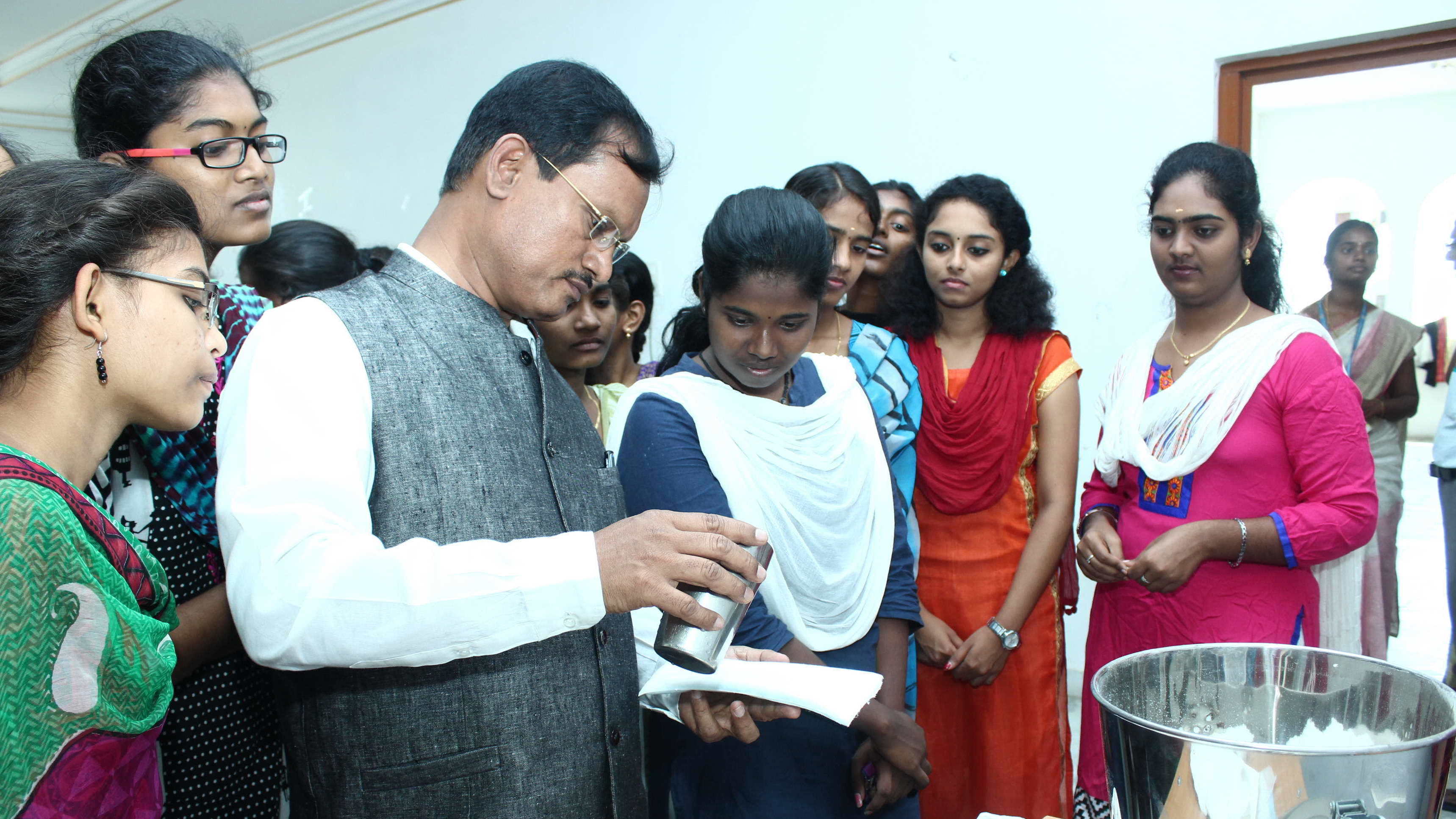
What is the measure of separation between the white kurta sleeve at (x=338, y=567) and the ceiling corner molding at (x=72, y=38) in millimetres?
5174

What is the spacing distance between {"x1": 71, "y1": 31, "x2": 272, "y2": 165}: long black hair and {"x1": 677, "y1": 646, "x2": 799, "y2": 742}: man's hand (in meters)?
1.23

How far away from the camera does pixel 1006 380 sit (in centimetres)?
222

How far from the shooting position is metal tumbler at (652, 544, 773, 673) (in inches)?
37.6

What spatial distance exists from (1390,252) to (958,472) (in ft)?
5.49

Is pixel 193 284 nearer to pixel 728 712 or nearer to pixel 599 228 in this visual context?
pixel 599 228

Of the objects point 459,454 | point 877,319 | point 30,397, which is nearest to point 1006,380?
point 877,319

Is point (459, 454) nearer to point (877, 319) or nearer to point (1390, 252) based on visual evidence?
point (877, 319)

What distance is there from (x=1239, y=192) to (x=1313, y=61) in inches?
47.1

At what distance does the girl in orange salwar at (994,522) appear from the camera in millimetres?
2137

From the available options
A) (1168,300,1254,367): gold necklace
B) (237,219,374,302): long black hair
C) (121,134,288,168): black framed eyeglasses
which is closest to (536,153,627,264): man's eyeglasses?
(121,134,288,168): black framed eyeglasses

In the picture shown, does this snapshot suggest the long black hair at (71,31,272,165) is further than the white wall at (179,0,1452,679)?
No

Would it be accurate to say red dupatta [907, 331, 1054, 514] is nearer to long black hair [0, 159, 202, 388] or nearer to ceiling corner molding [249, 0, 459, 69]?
long black hair [0, 159, 202, 388]

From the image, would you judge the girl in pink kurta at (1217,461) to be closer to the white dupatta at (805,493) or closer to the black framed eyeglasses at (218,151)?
the white dupatta at (805,493)

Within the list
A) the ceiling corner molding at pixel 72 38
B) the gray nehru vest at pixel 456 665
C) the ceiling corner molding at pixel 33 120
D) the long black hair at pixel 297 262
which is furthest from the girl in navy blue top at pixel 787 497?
the ceiling corner molding at pixel 33 120
